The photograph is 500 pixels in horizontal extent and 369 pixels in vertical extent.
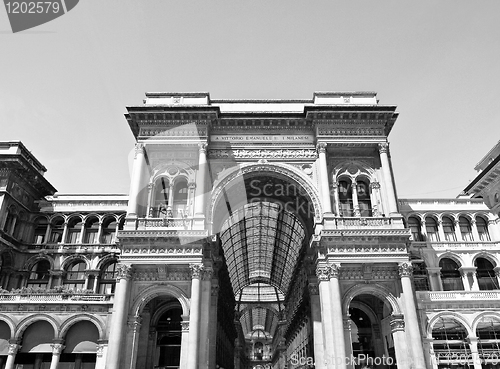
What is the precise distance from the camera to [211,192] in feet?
109

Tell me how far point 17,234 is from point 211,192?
2167cm

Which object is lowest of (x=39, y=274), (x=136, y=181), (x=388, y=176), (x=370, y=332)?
(x=370, y=332)

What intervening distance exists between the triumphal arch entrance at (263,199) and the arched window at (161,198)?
0.27ft

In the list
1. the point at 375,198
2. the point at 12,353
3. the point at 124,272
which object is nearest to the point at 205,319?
the point at 124,272

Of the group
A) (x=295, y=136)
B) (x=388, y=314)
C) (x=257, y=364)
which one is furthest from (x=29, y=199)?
(x=257, y=364)

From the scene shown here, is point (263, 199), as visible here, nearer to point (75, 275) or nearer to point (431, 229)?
point (431, 229)

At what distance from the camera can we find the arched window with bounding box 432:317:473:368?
32156 mm

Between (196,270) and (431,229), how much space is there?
2354 centimetres

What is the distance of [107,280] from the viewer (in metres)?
40.4

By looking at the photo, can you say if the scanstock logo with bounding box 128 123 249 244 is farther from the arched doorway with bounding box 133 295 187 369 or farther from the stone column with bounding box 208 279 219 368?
the arched doorway with bounding box 133 295 187 369

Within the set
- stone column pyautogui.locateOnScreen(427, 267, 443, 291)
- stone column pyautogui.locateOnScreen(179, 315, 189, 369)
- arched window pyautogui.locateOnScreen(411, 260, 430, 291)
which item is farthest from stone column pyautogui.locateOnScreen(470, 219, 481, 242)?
stone column pyautogui.locateOnScreen(179, 315, 189, 369)

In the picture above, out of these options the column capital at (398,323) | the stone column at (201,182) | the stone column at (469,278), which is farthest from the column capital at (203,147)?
the stone column at (469,278)

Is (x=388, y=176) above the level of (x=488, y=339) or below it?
above

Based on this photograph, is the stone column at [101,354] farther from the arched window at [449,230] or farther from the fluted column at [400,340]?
the arched window at [449,230]
